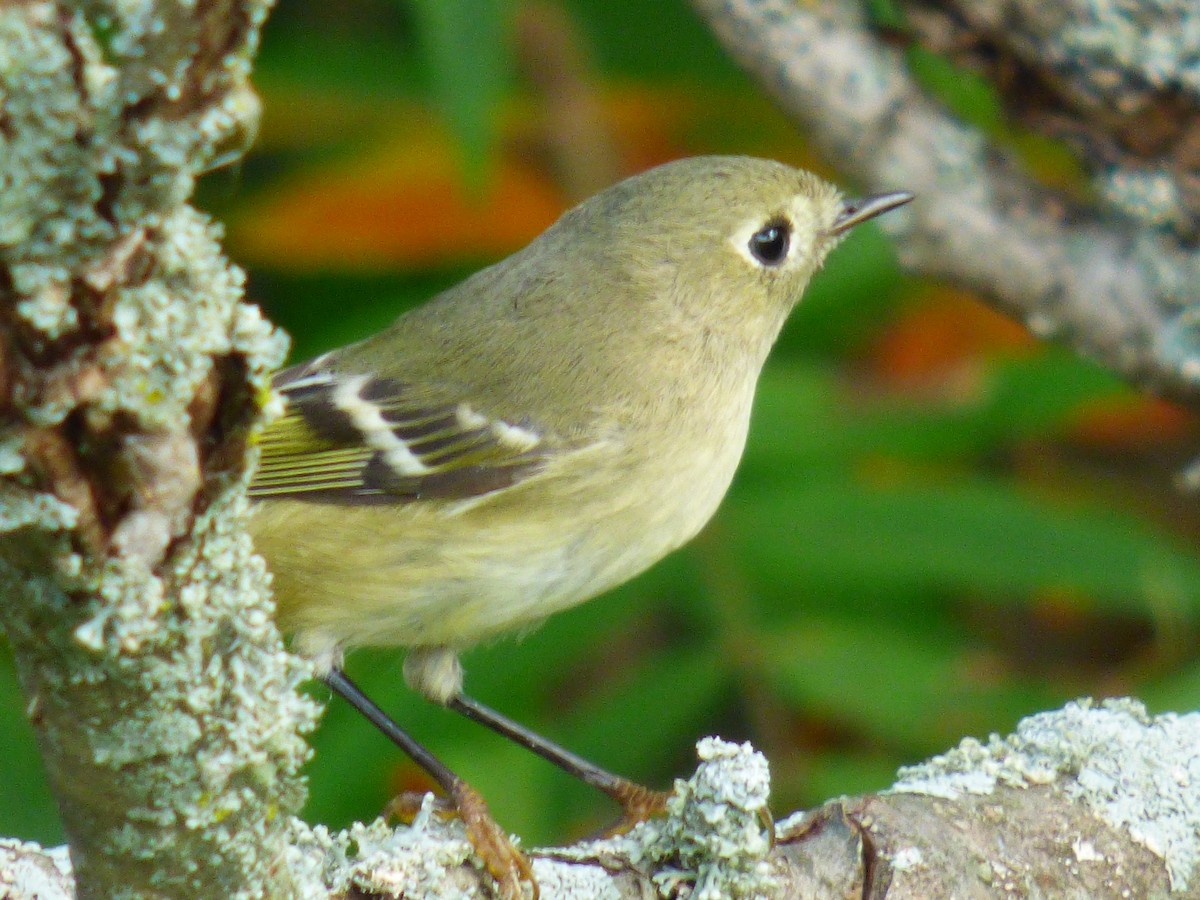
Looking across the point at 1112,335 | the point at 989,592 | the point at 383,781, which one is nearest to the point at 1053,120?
the point at 1112,335

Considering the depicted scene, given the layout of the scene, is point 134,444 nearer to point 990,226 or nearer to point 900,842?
point 900,842

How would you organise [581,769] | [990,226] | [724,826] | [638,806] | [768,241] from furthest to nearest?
1. [990,226]
2. [768,241]
3. [581,769]
4. [638,806]
5. [724,826]

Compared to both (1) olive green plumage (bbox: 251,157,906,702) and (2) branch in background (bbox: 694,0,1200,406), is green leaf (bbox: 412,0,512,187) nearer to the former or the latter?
(1) olive green plumage (bbox: 251,157,906,702)

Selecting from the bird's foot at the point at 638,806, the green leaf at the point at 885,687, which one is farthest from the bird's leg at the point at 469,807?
the green leaf at the point at 885,687

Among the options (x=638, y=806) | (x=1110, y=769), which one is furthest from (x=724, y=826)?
(x=638, y=806)

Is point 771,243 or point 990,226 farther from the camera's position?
point 990,226

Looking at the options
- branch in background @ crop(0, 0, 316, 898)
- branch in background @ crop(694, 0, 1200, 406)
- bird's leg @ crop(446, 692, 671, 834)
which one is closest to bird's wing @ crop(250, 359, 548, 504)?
bird's leg @ crop(446, 692, 671, 834)
